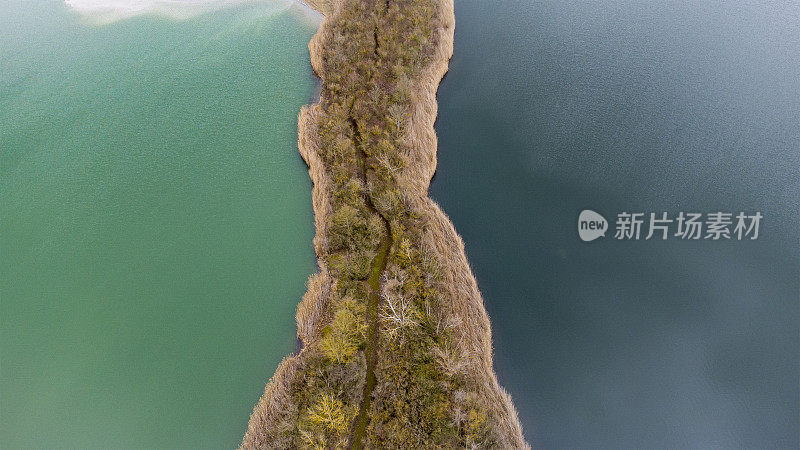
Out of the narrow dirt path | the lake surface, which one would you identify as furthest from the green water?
the lake surface

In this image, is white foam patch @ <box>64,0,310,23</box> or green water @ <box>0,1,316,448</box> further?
white foam patch @ <box>64,0,310,23</box>

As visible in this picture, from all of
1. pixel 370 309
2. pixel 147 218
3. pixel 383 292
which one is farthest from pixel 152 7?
pixel 370 309

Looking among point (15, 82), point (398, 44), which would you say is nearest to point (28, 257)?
point (15, 82)

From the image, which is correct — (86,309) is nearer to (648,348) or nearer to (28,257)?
(28,257)

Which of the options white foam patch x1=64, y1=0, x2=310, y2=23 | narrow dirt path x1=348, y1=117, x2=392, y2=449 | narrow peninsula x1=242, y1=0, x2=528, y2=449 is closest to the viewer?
narrow peninsula x1=242, y1=0, x2=528, y2=449

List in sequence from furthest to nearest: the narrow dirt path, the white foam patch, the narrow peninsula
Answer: the white foam patch < the narrow dirt path < the narrow peninsula

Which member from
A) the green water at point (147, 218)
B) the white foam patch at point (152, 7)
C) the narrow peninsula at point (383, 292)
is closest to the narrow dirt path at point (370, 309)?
the narrow peninsula at point (383, 292)

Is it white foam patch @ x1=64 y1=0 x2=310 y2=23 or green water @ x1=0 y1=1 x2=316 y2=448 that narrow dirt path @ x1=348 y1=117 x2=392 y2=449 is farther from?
white foam patch @ x1=64 y1=0 x2=310 y2=23

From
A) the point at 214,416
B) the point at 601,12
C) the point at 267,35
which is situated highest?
the point at 601,12
